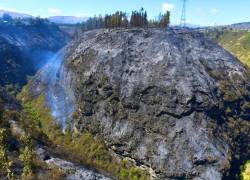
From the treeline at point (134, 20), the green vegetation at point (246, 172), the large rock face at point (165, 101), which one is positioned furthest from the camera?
the treeline at point (134, 20)

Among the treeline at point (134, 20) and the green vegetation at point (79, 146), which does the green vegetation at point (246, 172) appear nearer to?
the green vegetation at point (79, 146)

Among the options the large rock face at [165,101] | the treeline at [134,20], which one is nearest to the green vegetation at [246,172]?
the large rock face at [165,101]

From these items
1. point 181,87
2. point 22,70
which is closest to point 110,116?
point 181,87

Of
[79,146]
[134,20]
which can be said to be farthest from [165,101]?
[134,20]

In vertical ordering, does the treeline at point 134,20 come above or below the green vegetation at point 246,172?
above

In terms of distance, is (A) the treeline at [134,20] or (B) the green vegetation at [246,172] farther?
(A) the treeline at [134,20]

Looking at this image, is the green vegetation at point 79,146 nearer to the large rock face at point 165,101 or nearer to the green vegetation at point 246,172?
the large rock face at point 165,101

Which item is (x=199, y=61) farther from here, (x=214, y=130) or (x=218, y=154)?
(x=218, y=154)

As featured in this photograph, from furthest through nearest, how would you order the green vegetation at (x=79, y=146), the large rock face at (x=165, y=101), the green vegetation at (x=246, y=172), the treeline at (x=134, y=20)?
1. the treeline at (x=134, y=20)
2. the green vegetation at (x=246, y=172)
3. the large rock face at (x=165, y=101)
4. the green vegetation at (x=79, y=146)
